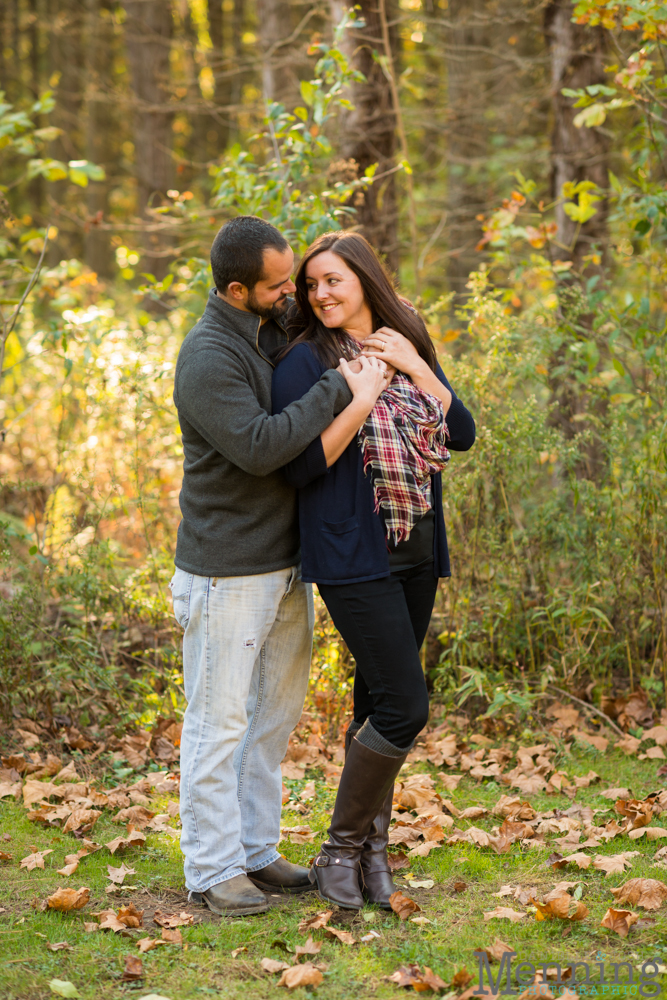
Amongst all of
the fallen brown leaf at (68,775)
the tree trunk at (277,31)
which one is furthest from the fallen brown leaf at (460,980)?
the tree trunk at (277,31)

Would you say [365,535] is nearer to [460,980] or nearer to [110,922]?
[460,980]

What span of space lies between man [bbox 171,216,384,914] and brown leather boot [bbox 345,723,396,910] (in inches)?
14.1

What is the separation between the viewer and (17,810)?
368 cm

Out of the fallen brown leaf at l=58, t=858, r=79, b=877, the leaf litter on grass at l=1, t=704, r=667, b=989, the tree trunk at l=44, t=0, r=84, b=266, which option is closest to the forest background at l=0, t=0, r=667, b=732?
the leaf litter on grass at l=1, t=704, r=667, b=989

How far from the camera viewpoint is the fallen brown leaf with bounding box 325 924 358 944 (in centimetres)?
272

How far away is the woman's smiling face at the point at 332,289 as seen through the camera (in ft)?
9.35

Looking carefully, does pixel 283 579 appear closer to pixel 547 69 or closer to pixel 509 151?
pixel 547 69

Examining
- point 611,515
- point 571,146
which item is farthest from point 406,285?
point 611,515

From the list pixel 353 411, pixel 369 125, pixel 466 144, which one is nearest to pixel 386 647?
pixel 353 411

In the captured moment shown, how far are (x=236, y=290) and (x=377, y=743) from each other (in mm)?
1493

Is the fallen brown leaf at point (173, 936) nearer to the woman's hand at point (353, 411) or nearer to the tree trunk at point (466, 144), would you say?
the woman's hand at point (353, 411)

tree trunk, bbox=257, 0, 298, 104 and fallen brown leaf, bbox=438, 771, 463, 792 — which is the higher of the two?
tree trunk, bbox=257, 0, 298, 104

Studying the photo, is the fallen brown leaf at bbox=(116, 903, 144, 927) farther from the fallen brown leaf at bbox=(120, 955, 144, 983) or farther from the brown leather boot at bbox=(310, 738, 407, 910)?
the brown leather boot at bbox=(310, 738, 407, 910)

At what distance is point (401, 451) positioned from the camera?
279cm
